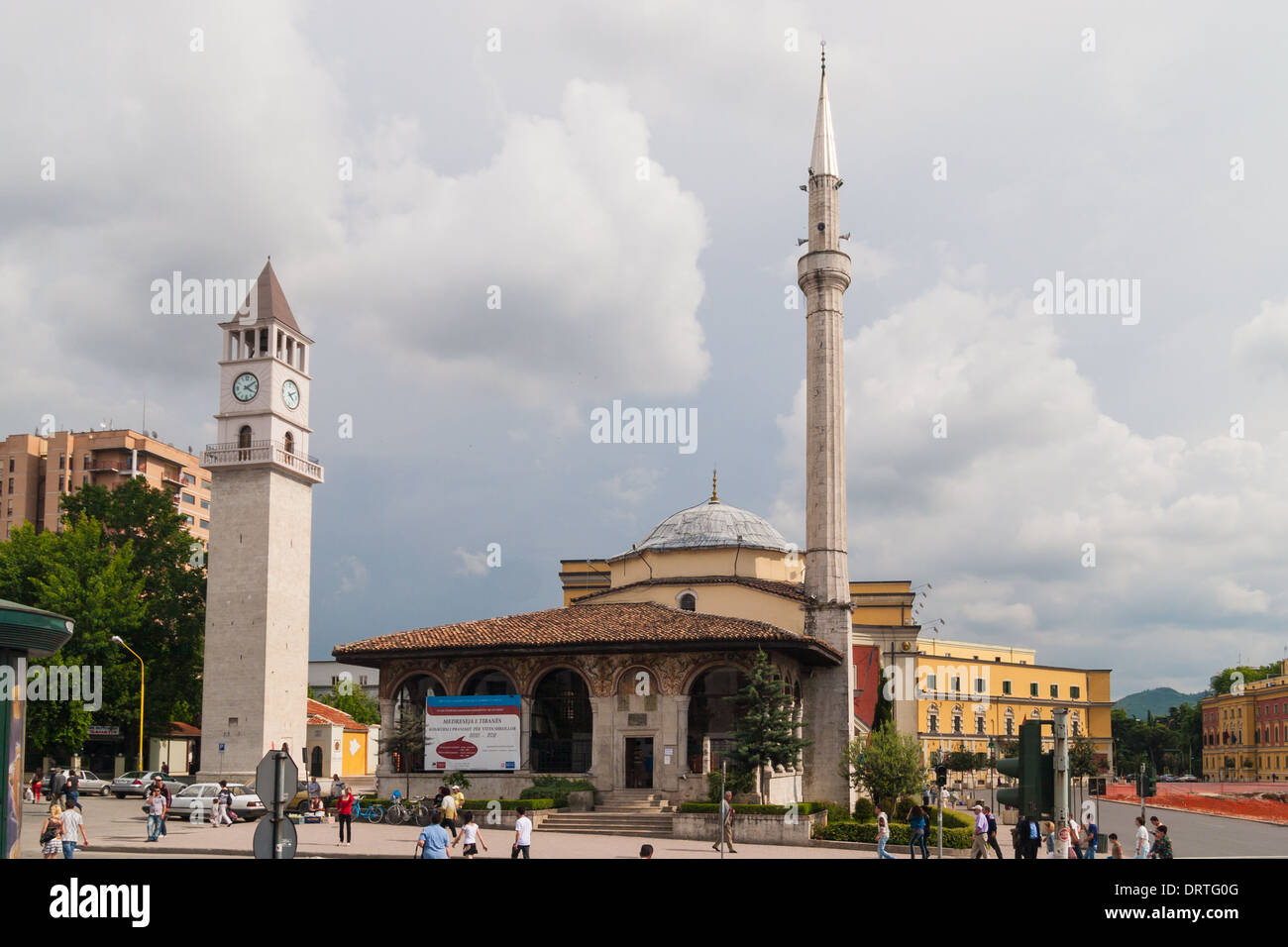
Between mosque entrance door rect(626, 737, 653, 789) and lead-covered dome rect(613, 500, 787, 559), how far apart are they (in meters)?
11.1

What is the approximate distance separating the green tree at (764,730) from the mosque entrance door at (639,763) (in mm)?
3729

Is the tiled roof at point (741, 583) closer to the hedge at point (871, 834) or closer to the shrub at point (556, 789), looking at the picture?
the shrub at point (556, 789)

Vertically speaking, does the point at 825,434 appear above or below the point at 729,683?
above

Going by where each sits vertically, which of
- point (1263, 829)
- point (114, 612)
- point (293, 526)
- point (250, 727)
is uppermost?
point (293, 526)

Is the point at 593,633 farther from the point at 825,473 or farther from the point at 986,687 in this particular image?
the point at 986,687

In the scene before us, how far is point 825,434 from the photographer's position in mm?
41781

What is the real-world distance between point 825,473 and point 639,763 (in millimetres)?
12558

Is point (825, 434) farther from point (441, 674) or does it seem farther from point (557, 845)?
point (557, 845)

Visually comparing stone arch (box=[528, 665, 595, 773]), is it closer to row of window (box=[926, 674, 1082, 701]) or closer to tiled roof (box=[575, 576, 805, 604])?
tiled roof (box=[575, 576, 805, 604])

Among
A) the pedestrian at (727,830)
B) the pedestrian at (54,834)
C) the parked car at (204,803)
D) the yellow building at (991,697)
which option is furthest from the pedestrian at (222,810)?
the yellow building at (991,697)

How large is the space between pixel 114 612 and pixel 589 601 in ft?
73.2

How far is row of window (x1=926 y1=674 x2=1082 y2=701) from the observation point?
84250 mm

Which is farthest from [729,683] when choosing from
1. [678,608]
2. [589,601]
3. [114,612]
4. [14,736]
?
[114,612]

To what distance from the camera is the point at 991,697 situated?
8944 centimetres
